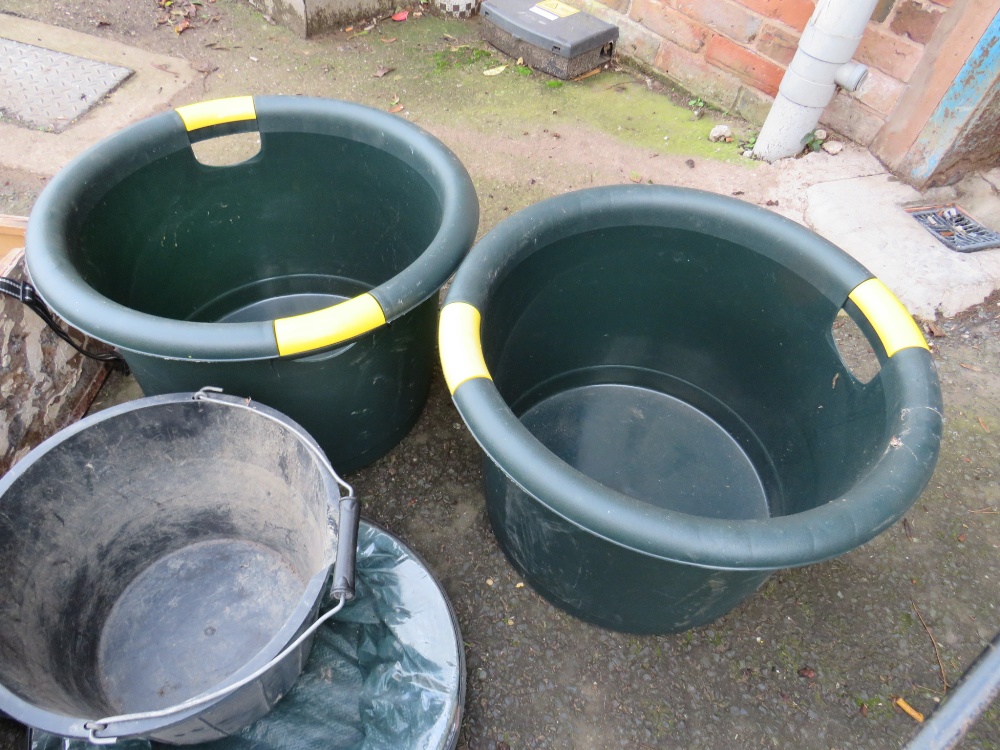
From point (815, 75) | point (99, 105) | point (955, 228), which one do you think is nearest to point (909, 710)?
point (955, 228)

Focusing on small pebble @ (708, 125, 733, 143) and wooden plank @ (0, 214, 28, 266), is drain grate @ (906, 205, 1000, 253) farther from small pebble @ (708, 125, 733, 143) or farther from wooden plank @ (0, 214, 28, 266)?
wooden plank @ (0, 214, 28, 266)

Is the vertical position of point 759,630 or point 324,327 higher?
point 324,327

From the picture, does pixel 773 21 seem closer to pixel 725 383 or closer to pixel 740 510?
pixel 725 383

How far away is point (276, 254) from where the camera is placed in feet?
6.12

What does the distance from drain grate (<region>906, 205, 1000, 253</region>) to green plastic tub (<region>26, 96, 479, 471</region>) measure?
1.70 meters

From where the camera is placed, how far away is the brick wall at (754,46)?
2109 mm

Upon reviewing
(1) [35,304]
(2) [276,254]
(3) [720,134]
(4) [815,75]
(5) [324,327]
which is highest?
(4) [815,75]

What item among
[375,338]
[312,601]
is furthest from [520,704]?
[375,338]

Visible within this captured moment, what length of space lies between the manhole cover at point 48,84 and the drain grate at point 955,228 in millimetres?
3074

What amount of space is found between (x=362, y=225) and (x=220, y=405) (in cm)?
77

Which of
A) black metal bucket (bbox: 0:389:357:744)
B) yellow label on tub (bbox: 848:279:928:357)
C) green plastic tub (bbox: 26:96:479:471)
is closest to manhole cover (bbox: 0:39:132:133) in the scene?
green plastic tub (bbox: 26:96:479:471)

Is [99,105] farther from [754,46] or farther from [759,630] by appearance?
[759,630]

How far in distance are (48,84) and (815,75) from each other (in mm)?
2876

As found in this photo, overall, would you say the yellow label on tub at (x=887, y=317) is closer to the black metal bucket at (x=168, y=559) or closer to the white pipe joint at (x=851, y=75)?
the black metal bucket at (x=168, y=559)
